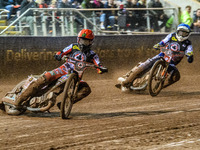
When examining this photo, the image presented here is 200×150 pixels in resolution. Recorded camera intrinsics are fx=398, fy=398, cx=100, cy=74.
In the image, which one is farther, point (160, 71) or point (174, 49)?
point (174, 49)

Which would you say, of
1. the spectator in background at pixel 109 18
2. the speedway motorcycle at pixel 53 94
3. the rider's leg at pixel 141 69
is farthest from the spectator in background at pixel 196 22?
the speedway motorcycle at pixel 53 94

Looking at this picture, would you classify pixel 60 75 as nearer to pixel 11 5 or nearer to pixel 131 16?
pixel 11 5

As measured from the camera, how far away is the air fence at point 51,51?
12.2 m

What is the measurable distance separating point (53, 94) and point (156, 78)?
13.5ft

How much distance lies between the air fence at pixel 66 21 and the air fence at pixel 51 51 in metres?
0.22

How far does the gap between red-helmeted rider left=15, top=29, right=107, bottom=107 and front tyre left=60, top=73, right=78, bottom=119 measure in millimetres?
401

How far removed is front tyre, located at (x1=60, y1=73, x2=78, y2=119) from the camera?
7.26 meters

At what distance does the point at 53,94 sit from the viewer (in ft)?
24.7

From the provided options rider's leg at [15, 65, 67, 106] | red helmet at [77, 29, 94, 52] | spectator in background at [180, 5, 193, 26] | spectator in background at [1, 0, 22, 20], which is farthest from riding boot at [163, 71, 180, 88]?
spectator in background at [1, 0, 22, 20]

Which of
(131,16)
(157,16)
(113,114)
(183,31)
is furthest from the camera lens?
(157,16)

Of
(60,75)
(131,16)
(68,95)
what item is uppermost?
(131,16)

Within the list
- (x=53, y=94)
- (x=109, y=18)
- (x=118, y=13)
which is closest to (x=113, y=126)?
(x=53, y=94)

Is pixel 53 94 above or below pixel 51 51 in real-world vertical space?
below

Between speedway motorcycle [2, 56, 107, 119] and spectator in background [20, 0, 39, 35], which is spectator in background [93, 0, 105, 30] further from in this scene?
speedway motorcycle [2, 56, 107, 119]
